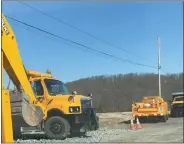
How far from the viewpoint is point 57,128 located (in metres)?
15.2

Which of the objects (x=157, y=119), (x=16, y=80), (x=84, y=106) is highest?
(x=16, y=80)

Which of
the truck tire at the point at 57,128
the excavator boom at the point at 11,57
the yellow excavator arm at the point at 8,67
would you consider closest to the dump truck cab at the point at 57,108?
the truck tire at the point at 57,128

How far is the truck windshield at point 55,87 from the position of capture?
15.7 metres

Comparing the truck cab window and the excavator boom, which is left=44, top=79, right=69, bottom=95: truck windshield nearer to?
the truck cab window

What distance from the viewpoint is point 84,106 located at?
1597 cm

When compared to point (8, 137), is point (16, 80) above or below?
above

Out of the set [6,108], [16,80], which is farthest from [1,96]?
[16,80]

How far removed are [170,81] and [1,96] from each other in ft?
164

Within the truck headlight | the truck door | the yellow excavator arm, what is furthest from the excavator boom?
the truck headlight

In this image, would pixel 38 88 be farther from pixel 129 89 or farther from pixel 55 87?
pixel 129 89

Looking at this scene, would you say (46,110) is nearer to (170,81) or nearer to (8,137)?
(8,137)

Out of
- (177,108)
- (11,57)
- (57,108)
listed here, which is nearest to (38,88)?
(57,108)

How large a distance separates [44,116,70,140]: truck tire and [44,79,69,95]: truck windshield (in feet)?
3.71

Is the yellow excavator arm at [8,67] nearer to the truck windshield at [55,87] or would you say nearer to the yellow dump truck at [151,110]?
the truck windshield at [55,87]
